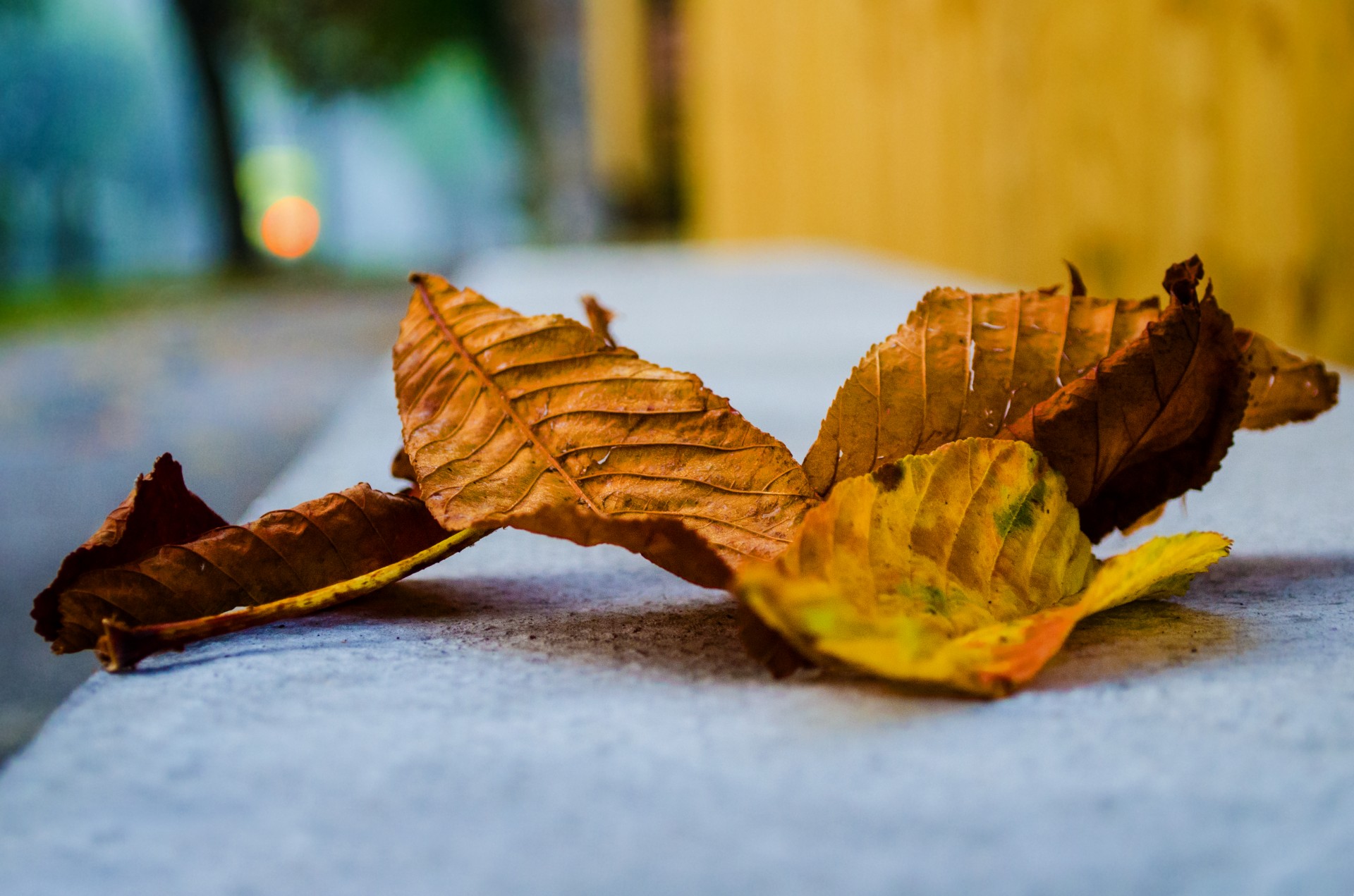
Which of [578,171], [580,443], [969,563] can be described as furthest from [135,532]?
[578,171]

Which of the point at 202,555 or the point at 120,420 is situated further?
the point at 120,420

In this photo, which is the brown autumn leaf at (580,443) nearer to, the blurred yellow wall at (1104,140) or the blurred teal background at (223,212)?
the blurred teal background at (223,212)

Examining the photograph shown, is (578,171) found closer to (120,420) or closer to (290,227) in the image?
(290,227)

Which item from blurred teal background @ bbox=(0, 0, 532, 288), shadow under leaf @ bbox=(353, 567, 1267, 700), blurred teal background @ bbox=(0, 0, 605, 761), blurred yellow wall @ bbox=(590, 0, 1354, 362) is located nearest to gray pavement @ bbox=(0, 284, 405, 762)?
blurred teal background @ bbox=(0, 0, 605, 761)

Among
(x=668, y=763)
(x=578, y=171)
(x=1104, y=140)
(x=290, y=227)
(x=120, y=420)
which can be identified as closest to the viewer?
(x=668, y=763)

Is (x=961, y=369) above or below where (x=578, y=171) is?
below

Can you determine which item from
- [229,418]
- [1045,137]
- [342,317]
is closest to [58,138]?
[342,317]

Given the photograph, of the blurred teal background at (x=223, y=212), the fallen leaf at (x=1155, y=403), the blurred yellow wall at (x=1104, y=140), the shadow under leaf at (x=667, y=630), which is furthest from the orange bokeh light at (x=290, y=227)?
the fallen leaf at (x=1155, y=403)

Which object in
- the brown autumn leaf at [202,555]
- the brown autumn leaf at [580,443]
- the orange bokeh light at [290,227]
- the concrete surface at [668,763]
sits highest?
the orange bokeh light at [290,227]
